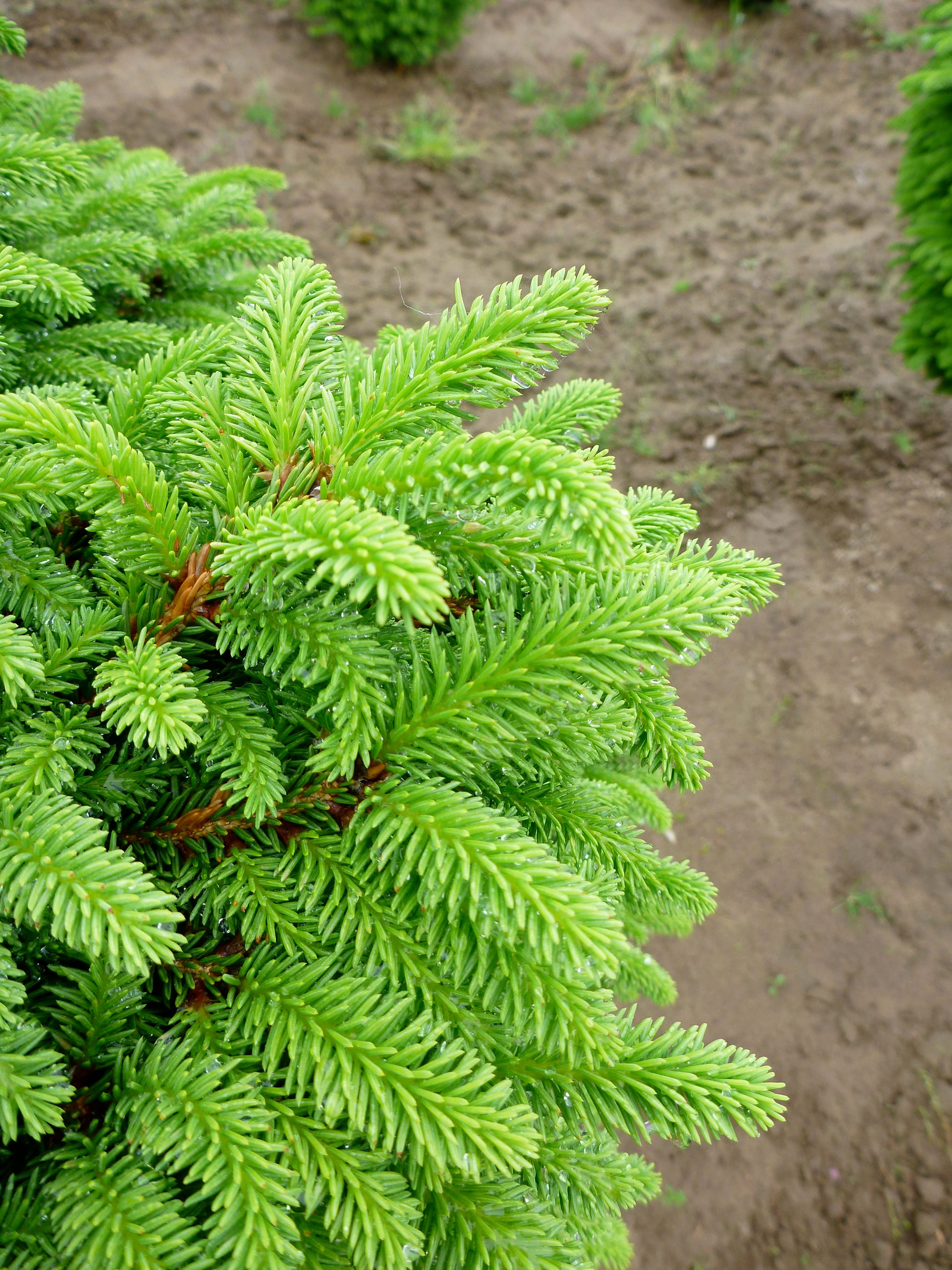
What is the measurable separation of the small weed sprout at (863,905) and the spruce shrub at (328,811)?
2.61 metres

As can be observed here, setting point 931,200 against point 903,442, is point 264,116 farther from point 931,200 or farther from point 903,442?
point 903,442

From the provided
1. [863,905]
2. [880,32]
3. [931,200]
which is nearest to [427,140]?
[880,32]

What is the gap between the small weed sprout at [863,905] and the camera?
3254mm

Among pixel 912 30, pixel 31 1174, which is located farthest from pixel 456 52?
pixel 31 1174

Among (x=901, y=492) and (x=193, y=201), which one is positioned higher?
(x=193, y=201)

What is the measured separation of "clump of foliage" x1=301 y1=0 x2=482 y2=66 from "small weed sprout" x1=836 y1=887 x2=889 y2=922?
7.05m

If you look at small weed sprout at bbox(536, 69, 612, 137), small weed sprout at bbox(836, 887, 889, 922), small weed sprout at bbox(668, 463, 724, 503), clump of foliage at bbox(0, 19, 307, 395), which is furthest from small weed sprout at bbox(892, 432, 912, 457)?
small weed sprout at bbox(536, 69, 612, 137)

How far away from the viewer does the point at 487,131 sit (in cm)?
657

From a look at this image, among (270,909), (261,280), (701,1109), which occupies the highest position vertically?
(261,280)

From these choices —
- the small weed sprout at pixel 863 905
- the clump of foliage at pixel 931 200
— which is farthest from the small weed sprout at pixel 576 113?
the small weed sprout at pixel 863 905

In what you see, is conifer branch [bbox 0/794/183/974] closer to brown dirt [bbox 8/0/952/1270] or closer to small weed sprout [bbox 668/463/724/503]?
brown dirt [bbox 8/0/952/1270]

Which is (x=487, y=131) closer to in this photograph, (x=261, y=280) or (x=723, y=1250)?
(x=261, y=280)

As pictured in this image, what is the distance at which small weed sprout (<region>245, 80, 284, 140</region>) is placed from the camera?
242 inches

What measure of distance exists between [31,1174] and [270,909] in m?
0.38
